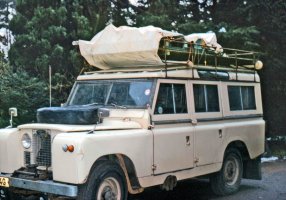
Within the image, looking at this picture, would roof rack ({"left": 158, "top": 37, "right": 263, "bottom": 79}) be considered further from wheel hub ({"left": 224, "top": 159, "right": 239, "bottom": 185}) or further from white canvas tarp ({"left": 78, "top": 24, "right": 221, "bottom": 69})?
wheel hub ({"left": 224, "top": 159, "right": 239, "bottom": 185})

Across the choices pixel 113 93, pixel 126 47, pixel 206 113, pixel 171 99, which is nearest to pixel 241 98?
pixel 206 113

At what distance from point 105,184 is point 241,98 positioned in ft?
13.4

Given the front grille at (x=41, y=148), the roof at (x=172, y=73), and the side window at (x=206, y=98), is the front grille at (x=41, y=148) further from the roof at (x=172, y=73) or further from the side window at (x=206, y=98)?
the side window at (x=206, y=98)

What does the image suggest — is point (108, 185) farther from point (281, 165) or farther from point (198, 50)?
point (281, 165)

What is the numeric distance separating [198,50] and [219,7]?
7.29 metres

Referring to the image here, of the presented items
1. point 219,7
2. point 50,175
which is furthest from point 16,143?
point 219,7

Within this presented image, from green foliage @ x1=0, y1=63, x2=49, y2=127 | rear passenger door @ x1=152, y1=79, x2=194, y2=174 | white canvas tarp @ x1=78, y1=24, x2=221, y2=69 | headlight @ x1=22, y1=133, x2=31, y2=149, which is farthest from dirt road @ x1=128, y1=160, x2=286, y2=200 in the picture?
green foliage @ x1=0, y1=63, x2=49, y2=127

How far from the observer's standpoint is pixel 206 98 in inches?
340

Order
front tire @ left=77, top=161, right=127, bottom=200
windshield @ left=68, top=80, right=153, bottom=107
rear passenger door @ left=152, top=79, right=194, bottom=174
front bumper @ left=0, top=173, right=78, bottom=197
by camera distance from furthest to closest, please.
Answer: windshield @ left=68, top=80, right=153, bottom=107 → rear passenger door @ left=152, top=79, right=194, bottom=174 → front tire @ left=77, top=161, right=127, bottom=200 → front bumper @ left=0, top=173, right=78, bottom=197

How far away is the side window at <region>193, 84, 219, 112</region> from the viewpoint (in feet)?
27.7

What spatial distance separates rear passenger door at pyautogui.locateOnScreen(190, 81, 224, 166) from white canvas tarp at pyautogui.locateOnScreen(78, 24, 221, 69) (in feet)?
2.73

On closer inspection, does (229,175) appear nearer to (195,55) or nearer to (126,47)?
(195,55)

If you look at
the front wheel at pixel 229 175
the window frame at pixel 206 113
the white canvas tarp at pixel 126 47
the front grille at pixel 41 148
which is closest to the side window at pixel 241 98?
the window frame at pixel 206 113

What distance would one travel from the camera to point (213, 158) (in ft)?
28.1
